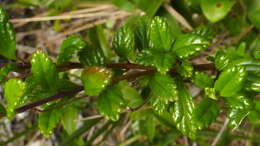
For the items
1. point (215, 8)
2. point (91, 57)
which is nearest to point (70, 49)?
point (91, 57)

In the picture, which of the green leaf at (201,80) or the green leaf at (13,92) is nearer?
the green leaf at (13,92)

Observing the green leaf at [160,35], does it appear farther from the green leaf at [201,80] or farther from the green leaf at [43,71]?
the green leaf at [43,71]

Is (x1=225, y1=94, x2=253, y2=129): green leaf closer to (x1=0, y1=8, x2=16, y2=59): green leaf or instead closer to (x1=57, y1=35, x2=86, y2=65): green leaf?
(x1=57, y1=35, x2=86, y2=65): green leaf

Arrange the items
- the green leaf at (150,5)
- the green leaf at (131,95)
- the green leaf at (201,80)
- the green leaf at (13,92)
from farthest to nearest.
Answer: the green leaf at (150,5) → the green leaf at (131,95) → the green leaf at (201,80) → the green leaf at (13,92)

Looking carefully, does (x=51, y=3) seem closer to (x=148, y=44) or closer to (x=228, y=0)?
(x=228, y=0)

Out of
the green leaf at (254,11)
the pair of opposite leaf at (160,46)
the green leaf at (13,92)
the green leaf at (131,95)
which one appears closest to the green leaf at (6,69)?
the green leaf at (13,92)

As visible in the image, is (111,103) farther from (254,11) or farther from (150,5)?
(254,11)
